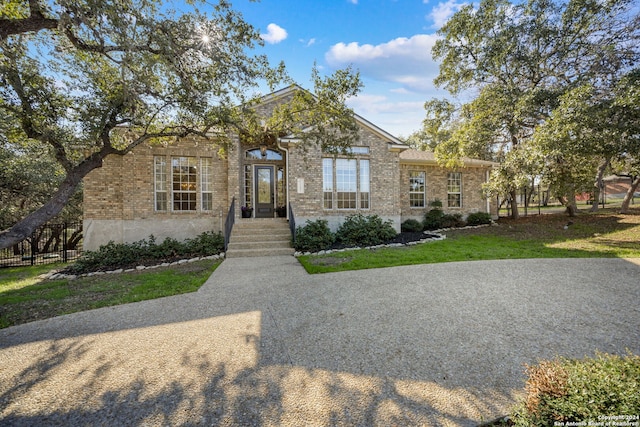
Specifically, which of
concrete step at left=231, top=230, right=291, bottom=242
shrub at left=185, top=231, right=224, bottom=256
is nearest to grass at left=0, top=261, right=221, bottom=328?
shrub at left=185, top=231, right=224, bottom=256

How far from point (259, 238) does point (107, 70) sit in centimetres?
664

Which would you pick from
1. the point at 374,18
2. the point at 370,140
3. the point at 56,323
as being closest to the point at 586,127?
the point at 370,140

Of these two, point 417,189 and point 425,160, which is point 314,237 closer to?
point 417,189

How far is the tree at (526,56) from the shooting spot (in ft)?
37.3

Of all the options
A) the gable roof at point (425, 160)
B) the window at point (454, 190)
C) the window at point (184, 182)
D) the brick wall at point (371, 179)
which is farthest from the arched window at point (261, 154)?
the window at point (454, 190)

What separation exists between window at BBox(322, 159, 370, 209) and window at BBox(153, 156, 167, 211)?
6671 mm

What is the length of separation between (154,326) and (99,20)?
553 centimetres

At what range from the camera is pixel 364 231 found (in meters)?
10.8

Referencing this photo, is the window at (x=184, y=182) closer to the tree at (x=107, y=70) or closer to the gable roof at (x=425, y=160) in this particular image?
the tree at (x=107, y=70)

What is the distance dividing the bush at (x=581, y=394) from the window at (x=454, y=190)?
1512 cm

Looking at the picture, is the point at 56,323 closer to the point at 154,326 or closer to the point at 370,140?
the point at 154,326

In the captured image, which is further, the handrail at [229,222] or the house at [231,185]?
the house at [231,185]

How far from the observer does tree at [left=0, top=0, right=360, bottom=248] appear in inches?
203

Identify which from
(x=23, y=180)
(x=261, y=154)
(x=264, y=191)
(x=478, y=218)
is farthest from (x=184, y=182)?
(x=478, y=218)
